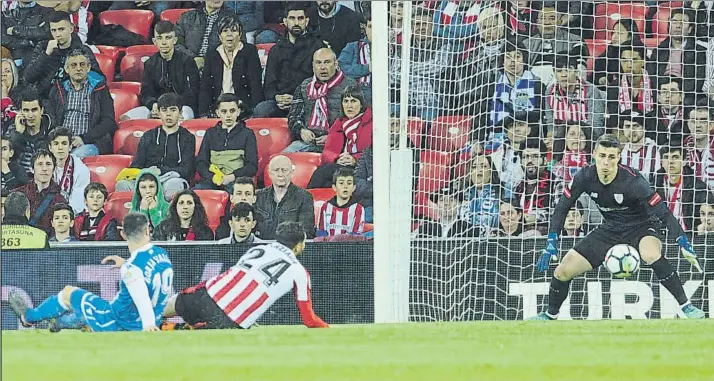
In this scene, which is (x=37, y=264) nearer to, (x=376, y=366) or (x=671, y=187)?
(x=376, y=366)

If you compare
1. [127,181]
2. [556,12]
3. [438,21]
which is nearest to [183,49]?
[127,181]

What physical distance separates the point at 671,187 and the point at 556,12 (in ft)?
5.14

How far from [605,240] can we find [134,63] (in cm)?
383

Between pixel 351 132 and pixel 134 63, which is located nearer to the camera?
pixel 351 132

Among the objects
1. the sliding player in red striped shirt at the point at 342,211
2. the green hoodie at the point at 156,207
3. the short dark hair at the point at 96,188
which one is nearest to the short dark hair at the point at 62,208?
→ the short dark hair at the point at 96,188

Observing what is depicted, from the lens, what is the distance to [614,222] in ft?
21.0

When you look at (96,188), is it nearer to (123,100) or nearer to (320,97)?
(123,100)

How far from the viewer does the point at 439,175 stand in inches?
267

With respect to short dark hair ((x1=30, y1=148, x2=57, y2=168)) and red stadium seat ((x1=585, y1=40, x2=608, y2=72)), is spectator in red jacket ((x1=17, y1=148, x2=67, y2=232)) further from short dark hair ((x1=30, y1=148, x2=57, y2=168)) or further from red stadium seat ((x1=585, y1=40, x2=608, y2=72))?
red stadium seat ((x1=585, y1=40, x2=608, y2=72))

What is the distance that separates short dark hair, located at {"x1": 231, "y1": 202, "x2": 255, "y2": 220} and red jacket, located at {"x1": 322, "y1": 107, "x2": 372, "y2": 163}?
648mm

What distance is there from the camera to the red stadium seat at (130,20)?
739 centimetres

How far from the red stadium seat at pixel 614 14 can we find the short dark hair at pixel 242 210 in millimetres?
2934

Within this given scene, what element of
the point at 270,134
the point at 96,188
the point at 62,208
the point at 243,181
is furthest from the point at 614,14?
the point at 62,208

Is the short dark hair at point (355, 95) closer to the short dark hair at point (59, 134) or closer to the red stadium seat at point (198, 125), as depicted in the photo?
the red stadium seat at point (198, 125)
